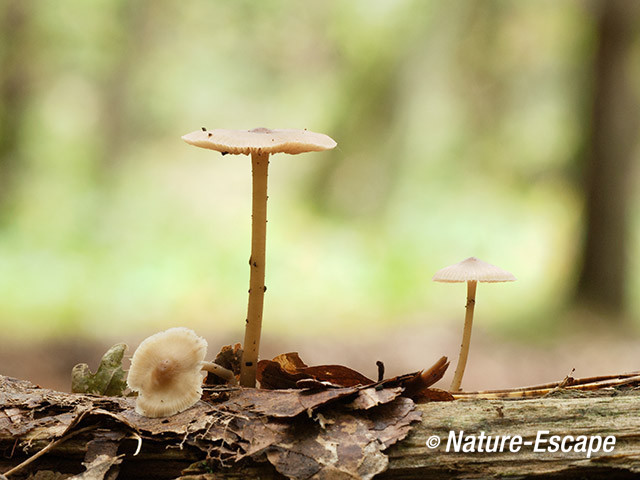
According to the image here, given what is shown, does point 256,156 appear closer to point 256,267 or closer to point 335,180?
point 256,267

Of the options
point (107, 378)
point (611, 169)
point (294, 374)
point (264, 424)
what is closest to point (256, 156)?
point (294, 374)

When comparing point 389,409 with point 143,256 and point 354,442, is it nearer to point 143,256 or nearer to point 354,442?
point 354,442

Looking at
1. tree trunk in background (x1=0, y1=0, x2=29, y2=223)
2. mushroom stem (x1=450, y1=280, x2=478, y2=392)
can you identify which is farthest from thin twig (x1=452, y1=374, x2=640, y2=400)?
tree trunk in background (x1=0, y1=0, x2=29, y2=223)

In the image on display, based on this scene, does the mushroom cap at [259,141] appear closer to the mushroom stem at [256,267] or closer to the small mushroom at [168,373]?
the mushroom stem at [256,267]

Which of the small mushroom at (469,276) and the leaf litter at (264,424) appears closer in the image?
the leaf litter at (264,424)

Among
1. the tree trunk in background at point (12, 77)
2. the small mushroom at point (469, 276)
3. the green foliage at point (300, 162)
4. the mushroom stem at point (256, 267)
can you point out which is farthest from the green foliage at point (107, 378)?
the tree trunk in background at point (12, 77)
